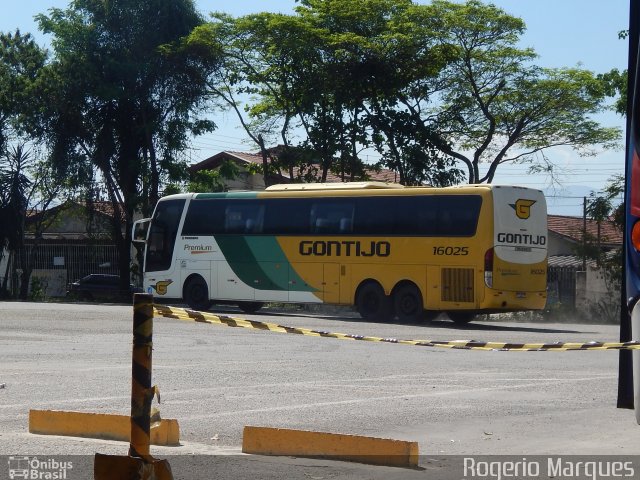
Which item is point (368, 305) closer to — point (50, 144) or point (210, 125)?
point (210, 125)

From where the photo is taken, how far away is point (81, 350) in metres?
16.6

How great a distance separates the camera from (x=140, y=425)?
606cm

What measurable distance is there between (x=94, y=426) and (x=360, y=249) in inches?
836

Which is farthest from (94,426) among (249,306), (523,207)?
(249,306)

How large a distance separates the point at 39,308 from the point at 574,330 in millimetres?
13441

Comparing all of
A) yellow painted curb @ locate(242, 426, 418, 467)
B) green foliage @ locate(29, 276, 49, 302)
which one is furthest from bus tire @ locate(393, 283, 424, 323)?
green foliage @ locate(29, 276, 49, 302)

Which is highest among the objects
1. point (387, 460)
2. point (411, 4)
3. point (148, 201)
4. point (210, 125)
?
point (411, 4)

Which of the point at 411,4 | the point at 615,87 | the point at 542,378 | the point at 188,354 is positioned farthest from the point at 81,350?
the point at 411,4

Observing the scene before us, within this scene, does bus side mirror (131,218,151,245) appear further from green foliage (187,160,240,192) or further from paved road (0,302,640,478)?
paved road (0,302,640,478)

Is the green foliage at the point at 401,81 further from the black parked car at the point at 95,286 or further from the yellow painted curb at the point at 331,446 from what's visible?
the yellow painted curb at the point at 331,446

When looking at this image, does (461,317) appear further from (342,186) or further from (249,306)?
(249,306)

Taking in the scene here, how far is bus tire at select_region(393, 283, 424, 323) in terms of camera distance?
28062 millimetres

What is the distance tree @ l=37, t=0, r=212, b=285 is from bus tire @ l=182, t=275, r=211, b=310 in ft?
42.5

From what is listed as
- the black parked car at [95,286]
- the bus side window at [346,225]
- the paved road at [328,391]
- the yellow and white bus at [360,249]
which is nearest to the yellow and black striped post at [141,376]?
the paved road at [328,391]
